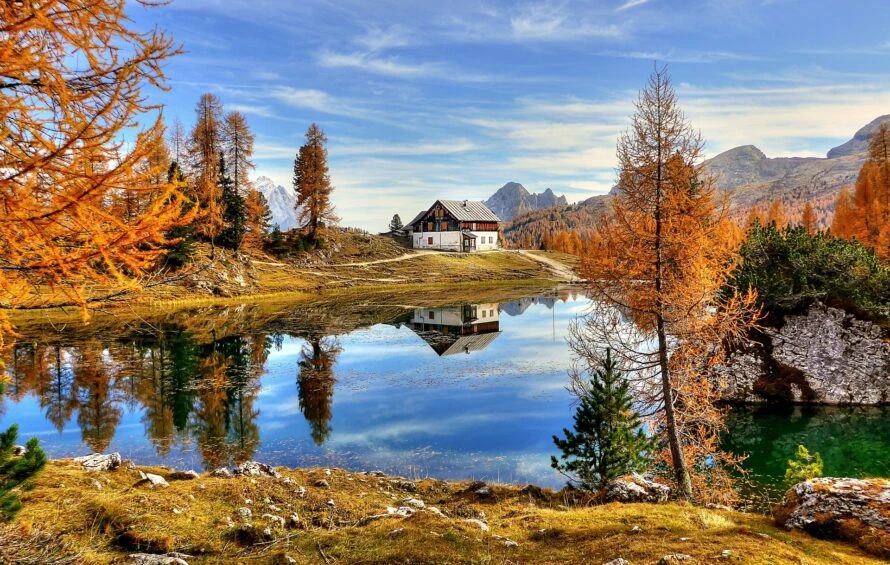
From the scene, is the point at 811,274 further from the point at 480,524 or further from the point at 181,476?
the point at 181,476

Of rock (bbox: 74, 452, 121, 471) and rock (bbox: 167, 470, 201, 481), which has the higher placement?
rock (bbox: 74, 452, 121, 471)

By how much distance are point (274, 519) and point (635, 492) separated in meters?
8.53

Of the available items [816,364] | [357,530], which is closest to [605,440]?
[357,530]

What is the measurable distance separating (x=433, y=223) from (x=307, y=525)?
3709 inches

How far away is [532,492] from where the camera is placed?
45.8ft

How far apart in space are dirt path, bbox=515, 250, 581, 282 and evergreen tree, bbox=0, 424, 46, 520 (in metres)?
90.1

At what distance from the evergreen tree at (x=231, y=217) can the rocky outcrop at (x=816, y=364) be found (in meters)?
61.4

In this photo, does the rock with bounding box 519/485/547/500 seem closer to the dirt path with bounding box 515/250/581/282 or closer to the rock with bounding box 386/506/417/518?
the rock with bounding box 386/506/417/518

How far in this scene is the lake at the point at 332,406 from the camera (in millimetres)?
18891

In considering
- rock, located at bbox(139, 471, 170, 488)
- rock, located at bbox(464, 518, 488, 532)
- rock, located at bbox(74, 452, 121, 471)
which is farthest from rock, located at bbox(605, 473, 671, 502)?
rock, located at bbox(74, 452, 121, 471)

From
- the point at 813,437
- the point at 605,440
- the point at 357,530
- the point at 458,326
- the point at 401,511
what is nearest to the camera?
the point at 357,530

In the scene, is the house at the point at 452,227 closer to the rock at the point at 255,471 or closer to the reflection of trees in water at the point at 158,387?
the reflection of trees in water at the point at 158,387

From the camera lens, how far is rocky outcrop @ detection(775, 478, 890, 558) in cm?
748

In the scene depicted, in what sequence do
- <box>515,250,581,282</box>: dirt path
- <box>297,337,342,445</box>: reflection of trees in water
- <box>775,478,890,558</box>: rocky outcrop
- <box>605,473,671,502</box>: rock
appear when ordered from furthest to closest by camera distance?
<box>515,250,581,282</box>: dirt path < <box>297,337,342,445</box>: reflection of trees in water < <box>605,473,671,502</box>: rock < <box>775,478,890,558</box>: rocky outcrop
